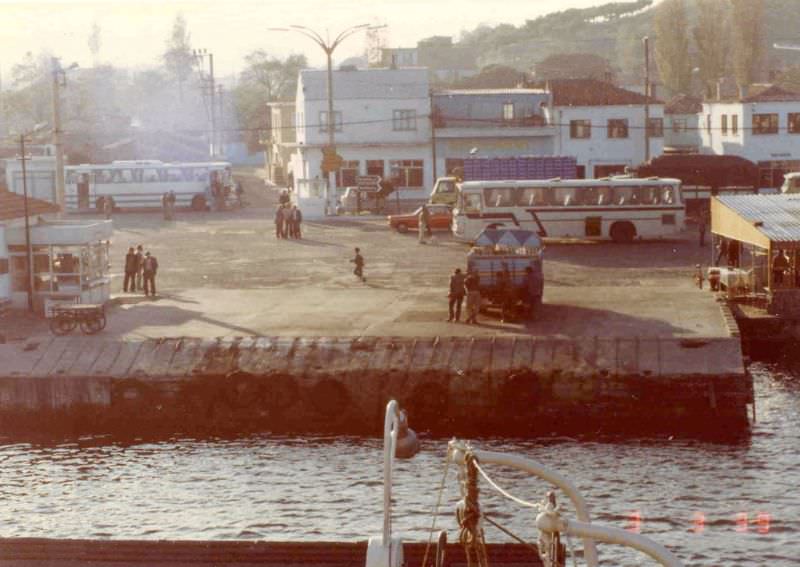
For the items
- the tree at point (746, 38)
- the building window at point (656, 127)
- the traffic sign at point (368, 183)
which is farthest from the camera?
the tree at point (746, 38)

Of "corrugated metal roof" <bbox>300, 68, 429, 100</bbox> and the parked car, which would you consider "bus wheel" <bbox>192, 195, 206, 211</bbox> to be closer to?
"corrugated metal roof" <bbox>300, 68, 429, 100</bbox>

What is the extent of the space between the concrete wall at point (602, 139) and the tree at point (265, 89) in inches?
2516

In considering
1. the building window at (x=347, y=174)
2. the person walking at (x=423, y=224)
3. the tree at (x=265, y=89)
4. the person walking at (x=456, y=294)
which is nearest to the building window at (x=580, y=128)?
the building window at (x=347, y=174)

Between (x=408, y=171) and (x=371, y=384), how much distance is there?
151ft

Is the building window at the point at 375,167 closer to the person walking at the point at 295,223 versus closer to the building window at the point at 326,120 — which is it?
the building window at the point at 326,120

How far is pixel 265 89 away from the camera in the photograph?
538 ft

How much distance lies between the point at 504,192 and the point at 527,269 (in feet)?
67.3

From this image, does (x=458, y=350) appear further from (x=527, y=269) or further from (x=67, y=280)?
(x=67, y=280)

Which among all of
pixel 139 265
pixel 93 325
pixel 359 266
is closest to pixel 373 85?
pixel 359 266

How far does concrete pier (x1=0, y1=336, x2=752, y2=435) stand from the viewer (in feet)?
114

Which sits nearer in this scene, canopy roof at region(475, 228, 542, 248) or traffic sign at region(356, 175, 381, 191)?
canopy roof at region(475, 228, 542, 248)

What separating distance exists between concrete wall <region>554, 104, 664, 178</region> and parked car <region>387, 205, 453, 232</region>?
18.1m

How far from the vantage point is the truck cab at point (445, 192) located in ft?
229

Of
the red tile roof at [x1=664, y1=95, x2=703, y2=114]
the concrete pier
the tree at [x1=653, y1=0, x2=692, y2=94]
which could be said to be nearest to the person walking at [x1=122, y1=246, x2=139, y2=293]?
the concrete pier
